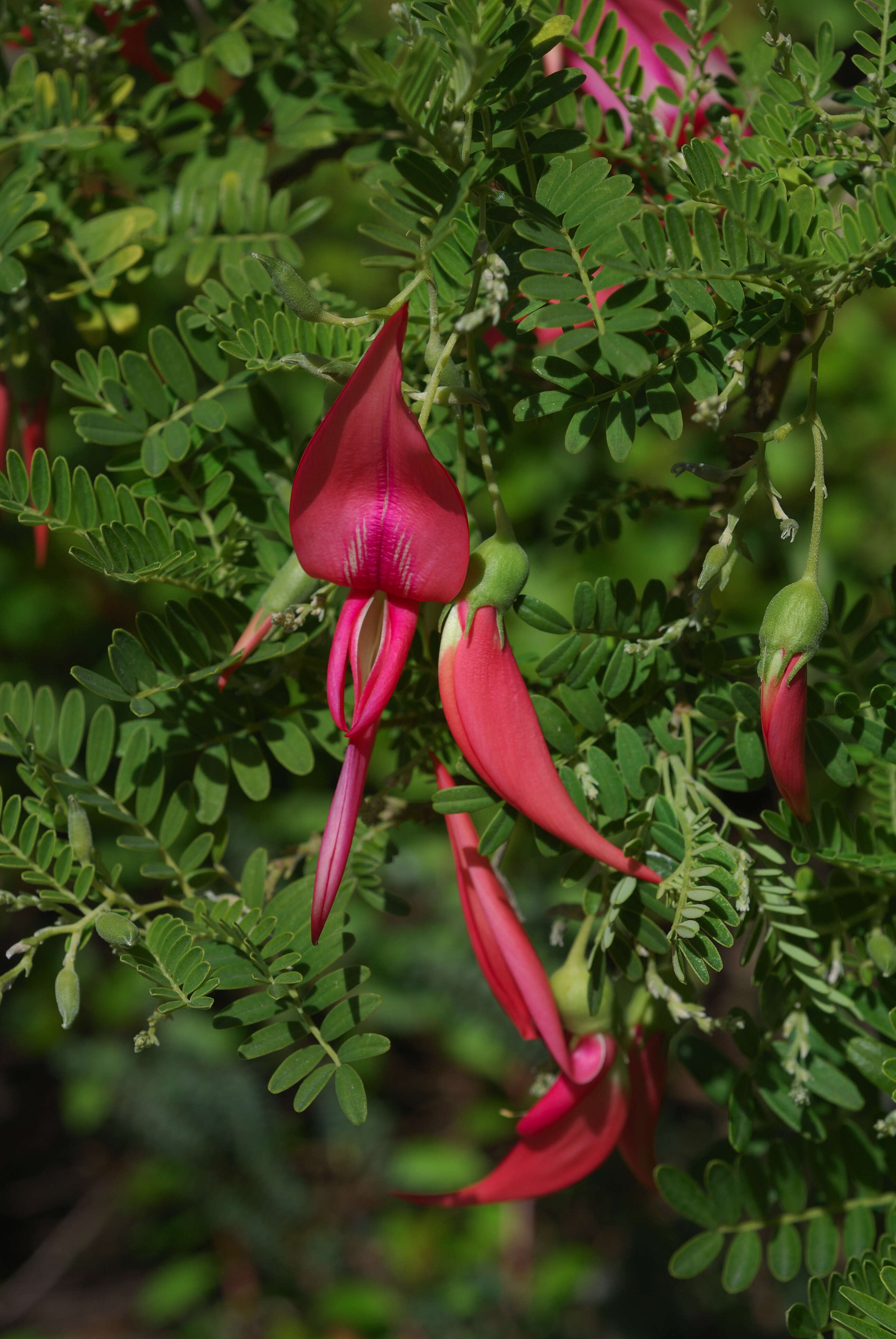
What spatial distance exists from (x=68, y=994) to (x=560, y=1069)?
22cm

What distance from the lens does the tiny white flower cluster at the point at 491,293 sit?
0.34 metres

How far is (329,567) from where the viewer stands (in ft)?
1.27

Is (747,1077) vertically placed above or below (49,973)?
above

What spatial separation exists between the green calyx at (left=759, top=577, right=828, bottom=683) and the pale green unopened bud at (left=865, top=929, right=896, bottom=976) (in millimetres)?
157

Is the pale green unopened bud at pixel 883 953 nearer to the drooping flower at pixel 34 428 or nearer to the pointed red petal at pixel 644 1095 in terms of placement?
the pointed red petal at pixel 644 1095

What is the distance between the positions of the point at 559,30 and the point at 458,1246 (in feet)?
4.91

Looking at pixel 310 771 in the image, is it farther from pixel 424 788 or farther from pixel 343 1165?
pixel 343 1165

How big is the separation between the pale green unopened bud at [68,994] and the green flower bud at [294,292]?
0.25 metres

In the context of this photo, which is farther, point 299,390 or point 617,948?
point 299,390

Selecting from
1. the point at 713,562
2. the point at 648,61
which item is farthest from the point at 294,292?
the point at 648,61

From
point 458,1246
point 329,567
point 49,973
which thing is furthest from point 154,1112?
point 329,567

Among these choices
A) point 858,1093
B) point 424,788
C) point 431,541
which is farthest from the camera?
point 424,788

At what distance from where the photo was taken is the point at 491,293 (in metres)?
0.37

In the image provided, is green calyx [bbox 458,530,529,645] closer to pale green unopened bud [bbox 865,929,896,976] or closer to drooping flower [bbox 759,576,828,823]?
drooping flower [bbox 759,576,828,823]
